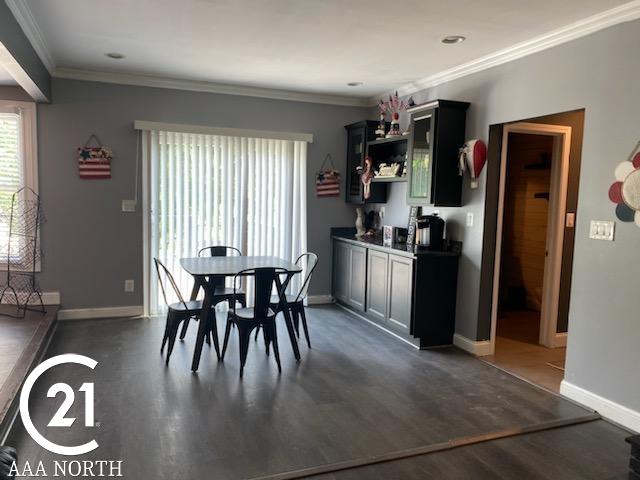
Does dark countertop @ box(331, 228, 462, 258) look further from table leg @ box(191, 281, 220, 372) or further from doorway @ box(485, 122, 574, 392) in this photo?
table leg @ box(191, 281, 220, 372)

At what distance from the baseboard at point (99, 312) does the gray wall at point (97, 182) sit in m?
0.05

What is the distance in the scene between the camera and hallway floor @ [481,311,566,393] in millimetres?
3787

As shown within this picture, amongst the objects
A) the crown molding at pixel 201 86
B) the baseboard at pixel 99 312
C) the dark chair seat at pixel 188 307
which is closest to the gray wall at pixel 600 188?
the crown molding at pixel 201 86

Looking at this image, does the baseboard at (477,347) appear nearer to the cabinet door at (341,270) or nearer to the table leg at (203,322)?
the cabinet door at (341,270)

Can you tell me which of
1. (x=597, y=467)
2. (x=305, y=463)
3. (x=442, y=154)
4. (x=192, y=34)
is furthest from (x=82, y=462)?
(x=442, y=154)

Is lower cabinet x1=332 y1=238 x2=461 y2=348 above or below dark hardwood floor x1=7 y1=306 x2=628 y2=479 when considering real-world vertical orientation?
above

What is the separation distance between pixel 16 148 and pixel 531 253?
5.79 metres

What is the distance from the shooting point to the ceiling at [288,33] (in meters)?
3.04

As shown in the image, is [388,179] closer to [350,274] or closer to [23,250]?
[350,274]

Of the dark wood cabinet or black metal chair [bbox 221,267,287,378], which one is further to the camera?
the dark wood cabinet

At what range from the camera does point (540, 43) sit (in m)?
3.54

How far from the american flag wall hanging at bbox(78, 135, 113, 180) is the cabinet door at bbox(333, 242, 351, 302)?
2659 mm

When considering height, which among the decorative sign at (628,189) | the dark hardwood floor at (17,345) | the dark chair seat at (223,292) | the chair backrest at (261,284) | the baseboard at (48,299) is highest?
the decorative sign at (628,189)

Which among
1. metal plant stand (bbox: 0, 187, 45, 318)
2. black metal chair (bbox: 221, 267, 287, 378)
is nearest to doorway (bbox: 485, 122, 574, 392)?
black metal chair (bbox: 221, 267, 287, 378)
